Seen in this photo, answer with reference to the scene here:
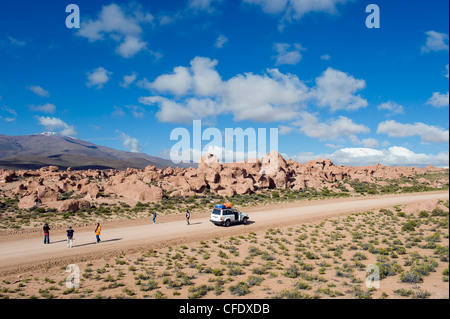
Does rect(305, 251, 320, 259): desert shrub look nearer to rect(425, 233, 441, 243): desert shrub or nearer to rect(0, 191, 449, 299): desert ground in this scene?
rect(0, 191, 449, 299): desert ground

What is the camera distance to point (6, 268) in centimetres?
1661

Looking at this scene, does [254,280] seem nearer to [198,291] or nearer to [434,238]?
[198,291]

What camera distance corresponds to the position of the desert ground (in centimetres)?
1364

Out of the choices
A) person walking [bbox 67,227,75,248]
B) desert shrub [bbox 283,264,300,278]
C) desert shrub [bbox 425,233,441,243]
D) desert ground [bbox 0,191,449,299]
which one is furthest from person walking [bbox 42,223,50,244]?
desert shrub [bbox 425,233,441,243]

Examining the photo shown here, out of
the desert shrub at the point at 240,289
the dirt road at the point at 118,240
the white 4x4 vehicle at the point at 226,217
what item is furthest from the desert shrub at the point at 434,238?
the desert shrub at the point at 240,289

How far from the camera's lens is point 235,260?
19.2 meters

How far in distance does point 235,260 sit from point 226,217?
979 cm

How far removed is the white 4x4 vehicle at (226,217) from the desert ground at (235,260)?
2.87ft

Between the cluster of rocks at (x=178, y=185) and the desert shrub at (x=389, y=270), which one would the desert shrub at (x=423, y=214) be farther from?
the cluster of rocks at (x=178, y=185)

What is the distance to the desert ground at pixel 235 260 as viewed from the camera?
13641 millimetres

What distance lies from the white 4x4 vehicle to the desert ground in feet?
2.87

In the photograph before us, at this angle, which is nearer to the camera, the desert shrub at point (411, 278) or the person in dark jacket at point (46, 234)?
the desert shrub at point (411, 278)
